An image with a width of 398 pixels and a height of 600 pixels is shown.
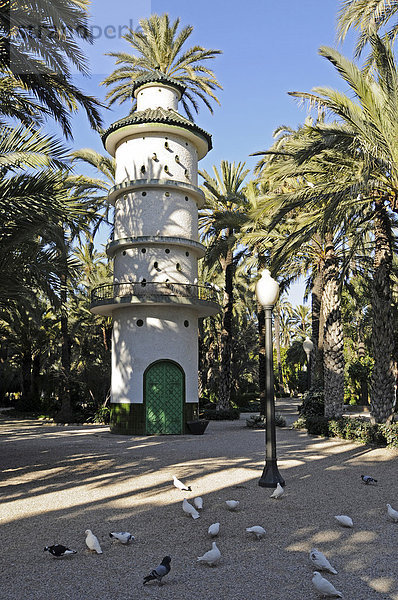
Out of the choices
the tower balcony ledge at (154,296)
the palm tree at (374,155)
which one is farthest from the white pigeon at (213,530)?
the tower balcony ledge at (154,296)

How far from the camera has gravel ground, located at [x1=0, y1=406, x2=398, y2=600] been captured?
508cm

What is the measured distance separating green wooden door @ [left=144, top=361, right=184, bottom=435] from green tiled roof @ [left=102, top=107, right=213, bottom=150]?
10182 millimetres

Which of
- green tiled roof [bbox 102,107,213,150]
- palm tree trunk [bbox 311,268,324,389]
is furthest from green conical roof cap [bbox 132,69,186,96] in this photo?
palm tree trunk [bbox 311,268,324,389]

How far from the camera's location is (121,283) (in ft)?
69.3

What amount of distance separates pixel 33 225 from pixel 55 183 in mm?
994

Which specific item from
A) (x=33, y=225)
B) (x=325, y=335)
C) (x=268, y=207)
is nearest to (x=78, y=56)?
(x=33, y=225)

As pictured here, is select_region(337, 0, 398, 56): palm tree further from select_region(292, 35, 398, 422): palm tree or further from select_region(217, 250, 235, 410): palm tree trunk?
select_region(217, 250, 235, 410): palm tree trunk

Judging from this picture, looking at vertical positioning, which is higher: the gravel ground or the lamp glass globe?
the lamp glass globe

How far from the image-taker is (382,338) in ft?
50.1

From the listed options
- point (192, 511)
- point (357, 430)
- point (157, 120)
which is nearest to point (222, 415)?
point (357, 430)

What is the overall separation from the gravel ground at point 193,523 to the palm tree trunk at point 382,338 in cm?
180

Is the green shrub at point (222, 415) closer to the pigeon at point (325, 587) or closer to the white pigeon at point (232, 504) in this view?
the white pigeon at point (232, 504)

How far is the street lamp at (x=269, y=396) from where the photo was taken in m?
9.52

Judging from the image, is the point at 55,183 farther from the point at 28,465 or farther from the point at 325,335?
the point at 325,335
